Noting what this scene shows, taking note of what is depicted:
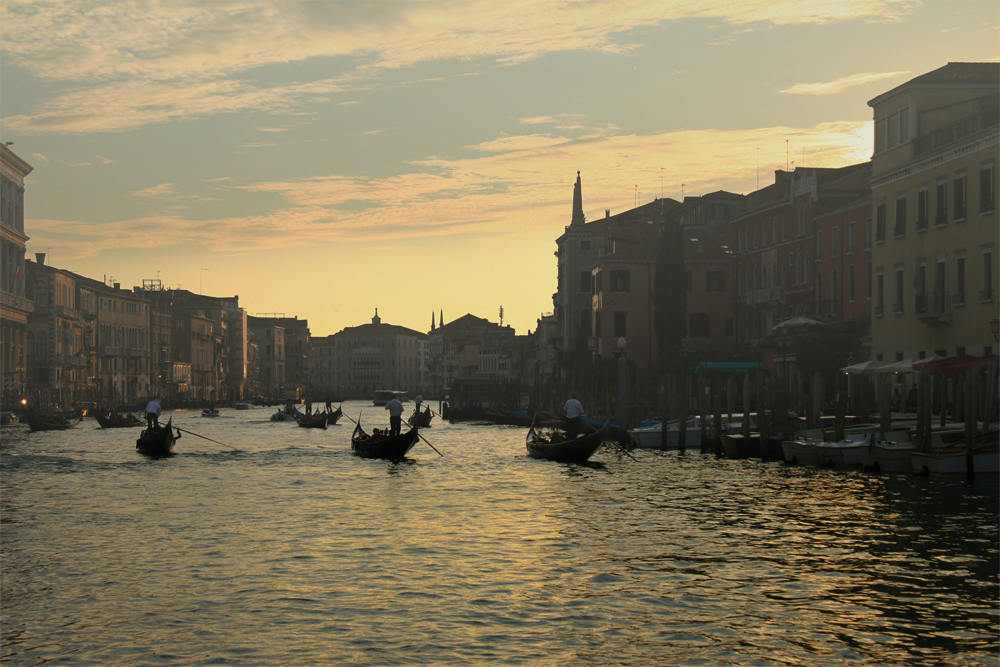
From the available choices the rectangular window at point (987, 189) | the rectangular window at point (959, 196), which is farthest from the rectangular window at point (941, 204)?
the rectangular window at point (987, 189)

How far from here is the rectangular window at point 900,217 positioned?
1374 inches

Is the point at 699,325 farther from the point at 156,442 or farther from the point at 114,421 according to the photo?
the point at 156,442

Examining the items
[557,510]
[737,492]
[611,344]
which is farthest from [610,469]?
[611,344]

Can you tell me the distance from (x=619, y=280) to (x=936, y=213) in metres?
30.7

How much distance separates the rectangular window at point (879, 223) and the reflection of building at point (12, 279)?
4302 cm

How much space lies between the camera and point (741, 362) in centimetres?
4988

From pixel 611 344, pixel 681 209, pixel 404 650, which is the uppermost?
pixel 681 209

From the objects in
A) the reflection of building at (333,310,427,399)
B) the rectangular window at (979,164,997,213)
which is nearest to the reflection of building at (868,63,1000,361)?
the rectangular window at (979,164,997,213)

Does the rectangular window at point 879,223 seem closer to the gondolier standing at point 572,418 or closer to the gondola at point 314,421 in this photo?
the gondolier standing at point 572,418

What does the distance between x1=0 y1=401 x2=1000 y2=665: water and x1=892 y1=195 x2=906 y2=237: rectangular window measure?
44.0ft

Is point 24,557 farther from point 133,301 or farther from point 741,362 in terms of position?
point 133,301

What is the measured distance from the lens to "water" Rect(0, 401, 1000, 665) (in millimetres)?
9805

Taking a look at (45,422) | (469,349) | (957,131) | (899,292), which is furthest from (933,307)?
(469,349)

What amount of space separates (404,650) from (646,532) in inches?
281
